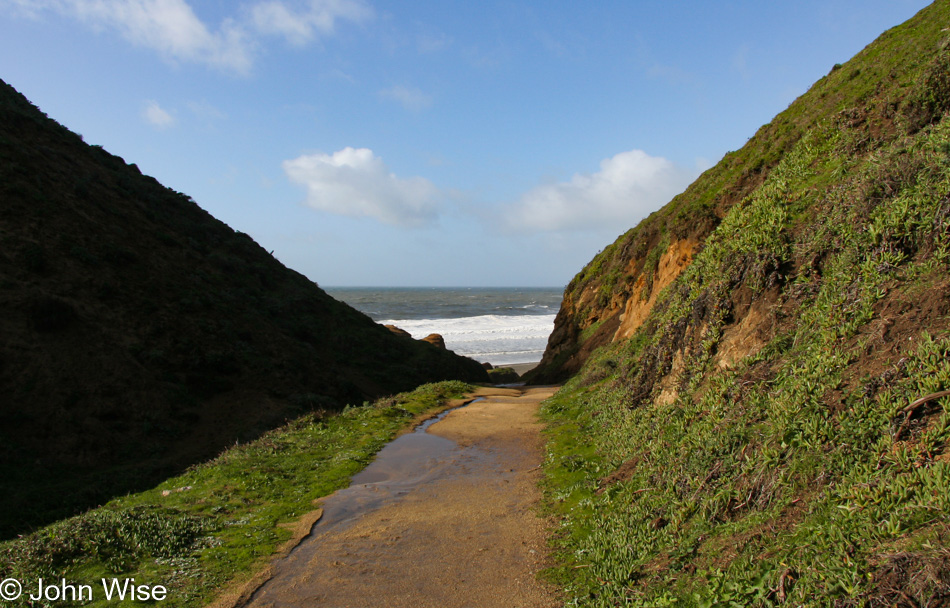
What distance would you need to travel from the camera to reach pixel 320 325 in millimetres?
31812

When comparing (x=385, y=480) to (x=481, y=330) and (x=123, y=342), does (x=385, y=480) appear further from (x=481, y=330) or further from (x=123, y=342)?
(x=481, y=330)

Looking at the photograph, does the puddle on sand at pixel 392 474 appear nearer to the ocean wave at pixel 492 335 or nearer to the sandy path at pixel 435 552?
the sandy path at pixel 435 552

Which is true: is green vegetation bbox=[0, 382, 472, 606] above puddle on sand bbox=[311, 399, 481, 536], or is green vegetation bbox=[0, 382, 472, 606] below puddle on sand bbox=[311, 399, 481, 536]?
above

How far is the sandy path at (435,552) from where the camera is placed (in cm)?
587

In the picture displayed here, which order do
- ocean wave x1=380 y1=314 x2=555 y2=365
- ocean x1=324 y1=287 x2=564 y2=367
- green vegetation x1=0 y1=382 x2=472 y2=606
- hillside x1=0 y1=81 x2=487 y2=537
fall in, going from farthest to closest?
ocean x1=324 y1=287 x2=564 y2=367
ocean wave x1=380 y1=314 x2=555 y2=365
hillside x1=0 y1=81 x2=487 y2=537
green vegetation x1=0 y1=382 x2=472 y2=606

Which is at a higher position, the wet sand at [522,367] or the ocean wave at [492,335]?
the ocean wave at [492,335]

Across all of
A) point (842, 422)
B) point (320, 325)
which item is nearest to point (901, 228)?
point (842, 422)

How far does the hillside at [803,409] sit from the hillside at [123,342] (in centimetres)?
1200

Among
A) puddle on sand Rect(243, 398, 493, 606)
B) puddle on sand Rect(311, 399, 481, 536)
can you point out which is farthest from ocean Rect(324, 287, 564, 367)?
puddle on sand Rect(243, 398, 493, 606)

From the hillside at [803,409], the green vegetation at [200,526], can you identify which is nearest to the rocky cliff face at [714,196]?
the hillside at [803,409]

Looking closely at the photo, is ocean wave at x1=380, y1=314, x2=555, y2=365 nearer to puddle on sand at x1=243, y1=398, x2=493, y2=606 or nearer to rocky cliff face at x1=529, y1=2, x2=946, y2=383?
rocky cliff face at x1=529, y1=2, x2=946, y2=383

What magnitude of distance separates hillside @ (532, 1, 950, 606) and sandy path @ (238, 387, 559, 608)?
0.61 m

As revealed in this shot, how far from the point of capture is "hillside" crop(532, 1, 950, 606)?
404 centimetres

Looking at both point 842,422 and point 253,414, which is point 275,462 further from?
point 842,422
